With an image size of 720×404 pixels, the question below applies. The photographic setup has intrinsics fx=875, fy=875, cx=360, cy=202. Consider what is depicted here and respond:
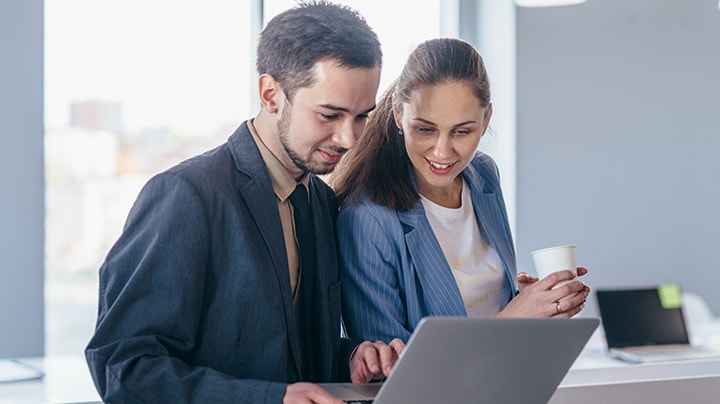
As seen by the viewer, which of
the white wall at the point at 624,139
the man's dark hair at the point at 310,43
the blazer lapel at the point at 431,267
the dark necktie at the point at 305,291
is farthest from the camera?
the white wall at the point at 624,139

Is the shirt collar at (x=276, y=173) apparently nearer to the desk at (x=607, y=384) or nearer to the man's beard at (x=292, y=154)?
the man's beard at (x=292, y=154)

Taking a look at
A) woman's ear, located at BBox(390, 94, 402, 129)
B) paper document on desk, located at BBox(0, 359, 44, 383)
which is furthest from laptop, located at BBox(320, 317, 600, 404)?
paper document on desk, located at BBox(0, 359, 44, 383)

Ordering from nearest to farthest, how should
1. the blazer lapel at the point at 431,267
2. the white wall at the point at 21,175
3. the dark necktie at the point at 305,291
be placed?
the dark necktie at the point at 305,291 < the blazer lapel at the point at 431,267 < the white wall at the point at 21,175

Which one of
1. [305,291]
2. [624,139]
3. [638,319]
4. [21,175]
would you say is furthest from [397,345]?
[624,139]

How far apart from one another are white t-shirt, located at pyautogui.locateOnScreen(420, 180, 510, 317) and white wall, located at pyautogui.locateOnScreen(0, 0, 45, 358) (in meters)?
1.90

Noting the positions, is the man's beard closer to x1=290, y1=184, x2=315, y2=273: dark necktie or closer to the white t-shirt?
x1=290, y1=184, x2=315, y2=273: dark necktie

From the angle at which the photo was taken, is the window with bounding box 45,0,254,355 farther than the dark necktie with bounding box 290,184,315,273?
Yes

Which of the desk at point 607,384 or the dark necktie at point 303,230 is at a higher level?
the dark necktie at point 303,230

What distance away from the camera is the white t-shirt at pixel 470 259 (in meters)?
1.72

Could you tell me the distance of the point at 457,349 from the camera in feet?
3.87

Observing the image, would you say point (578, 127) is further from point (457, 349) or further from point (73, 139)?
point (457, 349)

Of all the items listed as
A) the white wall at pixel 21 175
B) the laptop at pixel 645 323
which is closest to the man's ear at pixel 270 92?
the laptop at pixel 645 323

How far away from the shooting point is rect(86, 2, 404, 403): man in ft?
4.24

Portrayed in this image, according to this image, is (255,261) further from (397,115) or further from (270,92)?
(397,115)
